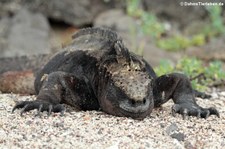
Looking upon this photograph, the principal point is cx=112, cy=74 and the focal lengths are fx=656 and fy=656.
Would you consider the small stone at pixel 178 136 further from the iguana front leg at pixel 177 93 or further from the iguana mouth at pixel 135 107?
the iguana front leg at pixel 177 93

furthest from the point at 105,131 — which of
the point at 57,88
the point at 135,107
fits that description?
the point at 57,88

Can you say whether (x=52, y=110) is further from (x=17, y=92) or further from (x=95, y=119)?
(x=17, y=92)

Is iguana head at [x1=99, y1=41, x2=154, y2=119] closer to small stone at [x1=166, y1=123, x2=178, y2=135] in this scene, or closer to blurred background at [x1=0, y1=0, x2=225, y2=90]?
small stone at [x1=166, y1=123, x2=178, y2=135]

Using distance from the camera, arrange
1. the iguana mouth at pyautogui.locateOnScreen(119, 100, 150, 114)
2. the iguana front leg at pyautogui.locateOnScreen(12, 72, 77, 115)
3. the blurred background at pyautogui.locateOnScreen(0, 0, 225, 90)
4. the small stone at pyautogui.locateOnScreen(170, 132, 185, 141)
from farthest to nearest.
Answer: the blurred background at pyautogui.locateOnScreen(0, 0, 225, 90) → the iguana front leg at pyautogui.locateOnScreen(12, 72, 77, 115) → the iguana mouth at pyautogui.locateOnScreen(119, 100, 150, 114) → the small stone at pyautogui.locateOnScreen(170, 132, 185, 141)

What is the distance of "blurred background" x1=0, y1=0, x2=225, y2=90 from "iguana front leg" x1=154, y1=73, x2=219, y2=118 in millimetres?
3917

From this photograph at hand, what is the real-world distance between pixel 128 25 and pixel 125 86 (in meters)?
6.80

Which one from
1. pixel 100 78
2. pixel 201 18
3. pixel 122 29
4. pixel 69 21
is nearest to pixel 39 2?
pixel 69 21

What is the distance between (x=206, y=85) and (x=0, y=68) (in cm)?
258

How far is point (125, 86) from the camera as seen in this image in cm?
535

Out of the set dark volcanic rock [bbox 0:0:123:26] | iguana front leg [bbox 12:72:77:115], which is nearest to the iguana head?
iguana front leg [bbox 12:72:77:115]

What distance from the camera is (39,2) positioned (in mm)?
12484

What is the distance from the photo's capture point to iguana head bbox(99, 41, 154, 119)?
5.31 m

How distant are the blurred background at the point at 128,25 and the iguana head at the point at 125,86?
175 inches

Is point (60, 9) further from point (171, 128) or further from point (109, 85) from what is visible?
point (171, 128)
